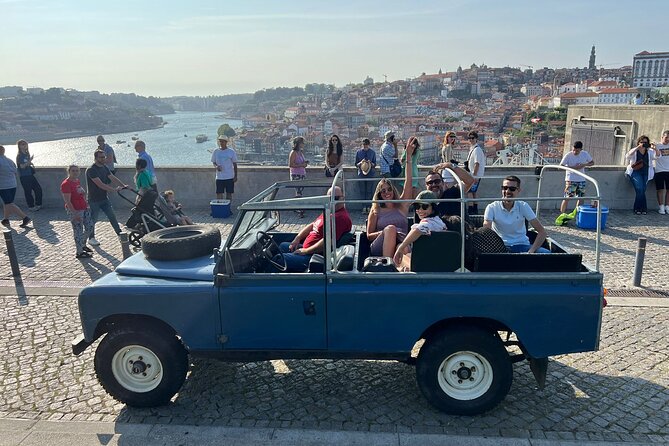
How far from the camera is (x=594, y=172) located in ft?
40.4

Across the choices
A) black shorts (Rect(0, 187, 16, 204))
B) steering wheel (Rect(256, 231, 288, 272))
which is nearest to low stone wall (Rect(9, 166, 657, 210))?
black shorts (Rect(0, 187, 16, 204))

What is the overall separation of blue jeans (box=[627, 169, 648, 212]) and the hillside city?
3068mm

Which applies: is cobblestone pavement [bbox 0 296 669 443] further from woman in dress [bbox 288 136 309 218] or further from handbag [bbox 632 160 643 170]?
woman in dress [bbox 288 136 309 218]

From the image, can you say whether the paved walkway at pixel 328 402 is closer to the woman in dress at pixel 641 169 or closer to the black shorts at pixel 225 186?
the woman in dress at pixel 641 169

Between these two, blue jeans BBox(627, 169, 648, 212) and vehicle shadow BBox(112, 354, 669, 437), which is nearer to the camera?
vehicle shadow BBox(112, 354, 669, 437)

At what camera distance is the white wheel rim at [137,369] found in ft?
15.0

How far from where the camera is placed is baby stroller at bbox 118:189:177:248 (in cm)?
960

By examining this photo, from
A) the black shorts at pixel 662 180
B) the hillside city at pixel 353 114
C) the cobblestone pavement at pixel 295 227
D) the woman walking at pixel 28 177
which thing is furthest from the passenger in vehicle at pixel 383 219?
the woman walking at pixel 28 177

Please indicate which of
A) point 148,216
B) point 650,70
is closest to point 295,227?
point 148,216

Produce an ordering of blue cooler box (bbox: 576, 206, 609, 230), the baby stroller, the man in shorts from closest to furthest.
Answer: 1. the baby stroller
2. blue cooler box (bbox: 576, 206, 609, 230)
3. the man in shorts

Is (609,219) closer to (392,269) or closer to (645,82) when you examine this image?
(392,269)

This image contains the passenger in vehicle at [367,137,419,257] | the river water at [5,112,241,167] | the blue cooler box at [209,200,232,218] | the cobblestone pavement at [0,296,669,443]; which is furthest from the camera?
the river water at [5,112,241,167]

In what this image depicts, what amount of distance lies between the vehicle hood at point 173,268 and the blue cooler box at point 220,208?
7.35m

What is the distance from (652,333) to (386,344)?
3.75 metres
